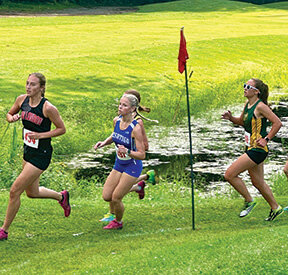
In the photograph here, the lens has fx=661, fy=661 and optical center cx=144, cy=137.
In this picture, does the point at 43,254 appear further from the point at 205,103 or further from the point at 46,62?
the point at 46,62

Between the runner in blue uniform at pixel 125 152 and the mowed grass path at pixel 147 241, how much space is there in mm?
611

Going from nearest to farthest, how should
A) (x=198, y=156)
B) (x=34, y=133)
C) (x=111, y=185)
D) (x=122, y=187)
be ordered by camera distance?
1. (x=34, y=133)
2. (x=122, y=187)
3. (x=111, y=185)
4. (x=198, y=156)

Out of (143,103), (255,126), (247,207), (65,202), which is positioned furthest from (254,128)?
(143,103)

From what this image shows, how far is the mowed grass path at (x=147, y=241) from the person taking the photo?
700 cm

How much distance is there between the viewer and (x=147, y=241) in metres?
8.32

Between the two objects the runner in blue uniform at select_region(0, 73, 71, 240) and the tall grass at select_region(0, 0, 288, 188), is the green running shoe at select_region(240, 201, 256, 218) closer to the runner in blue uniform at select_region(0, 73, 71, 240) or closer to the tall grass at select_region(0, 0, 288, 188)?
the runner in blue uniform at select_region(0, 73, 71, 240)

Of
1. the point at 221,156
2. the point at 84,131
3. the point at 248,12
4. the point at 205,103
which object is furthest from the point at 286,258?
the point at 248,12

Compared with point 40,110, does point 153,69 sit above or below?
below

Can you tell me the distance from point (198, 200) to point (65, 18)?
3880 centimetres

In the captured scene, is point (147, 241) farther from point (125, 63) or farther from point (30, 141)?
point (125, 63)

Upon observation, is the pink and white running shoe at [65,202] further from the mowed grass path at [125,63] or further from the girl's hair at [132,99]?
the mowed grass path at [125,63]

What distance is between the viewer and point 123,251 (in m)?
7.82

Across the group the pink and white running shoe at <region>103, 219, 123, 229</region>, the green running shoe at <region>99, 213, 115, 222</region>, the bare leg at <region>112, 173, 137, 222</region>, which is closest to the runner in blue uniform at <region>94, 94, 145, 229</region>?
the bare leg at <region>112, 173, 137, 222</region>

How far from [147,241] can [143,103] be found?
14952 mm
